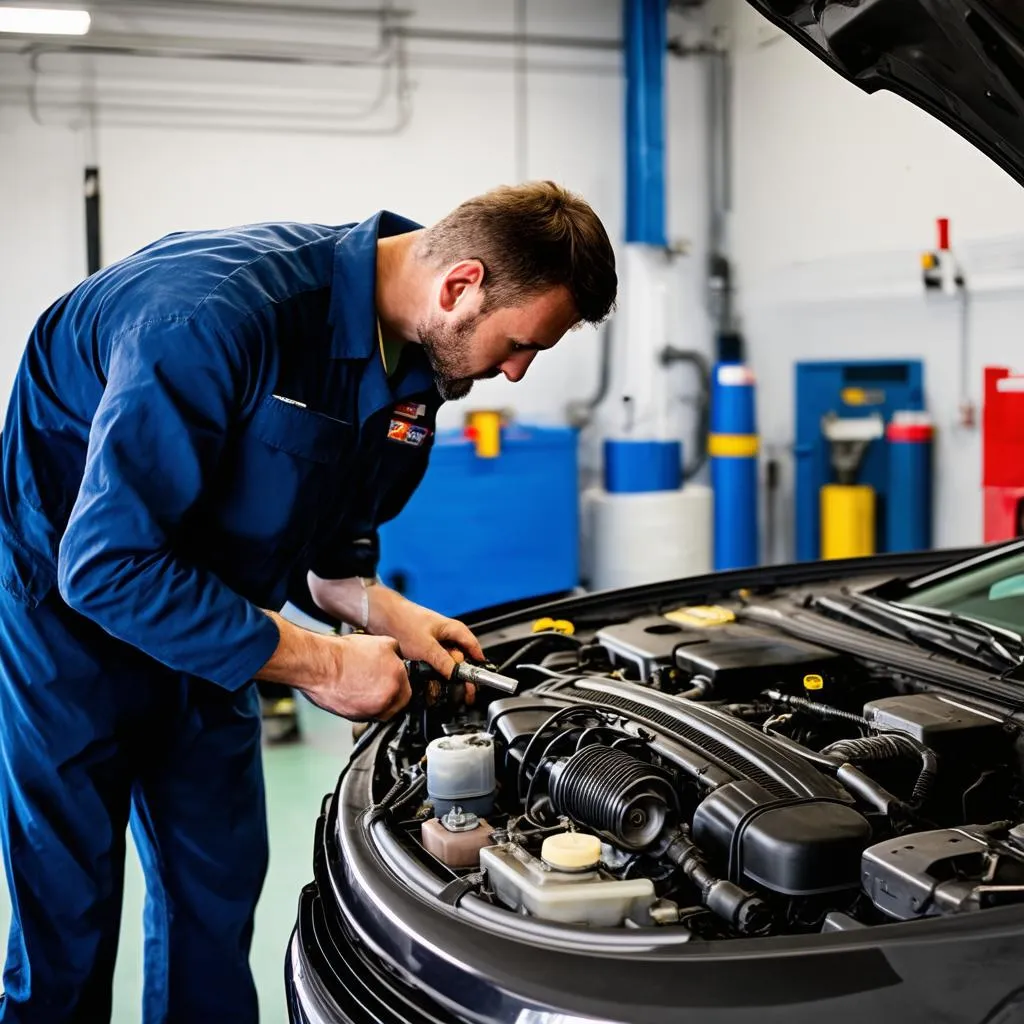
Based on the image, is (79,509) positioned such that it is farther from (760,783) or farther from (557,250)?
(760,783)

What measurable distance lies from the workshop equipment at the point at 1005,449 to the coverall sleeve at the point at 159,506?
306 cm

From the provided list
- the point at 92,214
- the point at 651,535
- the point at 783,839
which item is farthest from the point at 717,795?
the point at 92,214

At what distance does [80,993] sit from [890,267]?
4444 millimetres

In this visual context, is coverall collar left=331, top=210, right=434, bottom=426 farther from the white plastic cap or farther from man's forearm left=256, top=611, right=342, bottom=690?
the white plastic cap

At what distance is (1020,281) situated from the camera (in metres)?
4.37

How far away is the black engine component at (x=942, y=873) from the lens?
3.79 feet

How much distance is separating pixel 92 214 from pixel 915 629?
4.58 meters

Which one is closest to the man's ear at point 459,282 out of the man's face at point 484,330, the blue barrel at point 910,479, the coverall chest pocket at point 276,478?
the man's face at point 484,330

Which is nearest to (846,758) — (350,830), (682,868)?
(682,868)

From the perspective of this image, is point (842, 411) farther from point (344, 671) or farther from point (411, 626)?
point (344, 671)

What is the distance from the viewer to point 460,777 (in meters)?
1.52

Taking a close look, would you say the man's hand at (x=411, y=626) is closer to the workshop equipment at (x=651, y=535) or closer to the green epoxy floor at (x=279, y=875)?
the green epoxy floor at (x=279, y=875)

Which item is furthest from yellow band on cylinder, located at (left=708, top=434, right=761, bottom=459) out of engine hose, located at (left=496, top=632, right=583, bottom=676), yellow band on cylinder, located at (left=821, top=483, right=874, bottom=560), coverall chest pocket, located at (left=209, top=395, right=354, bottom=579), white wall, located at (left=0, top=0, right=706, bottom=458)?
coverall chest pocket, located at (left=209, top=395, right=354, bottom=579)

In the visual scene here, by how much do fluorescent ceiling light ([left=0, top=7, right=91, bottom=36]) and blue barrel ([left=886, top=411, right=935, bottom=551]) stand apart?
150 inches
